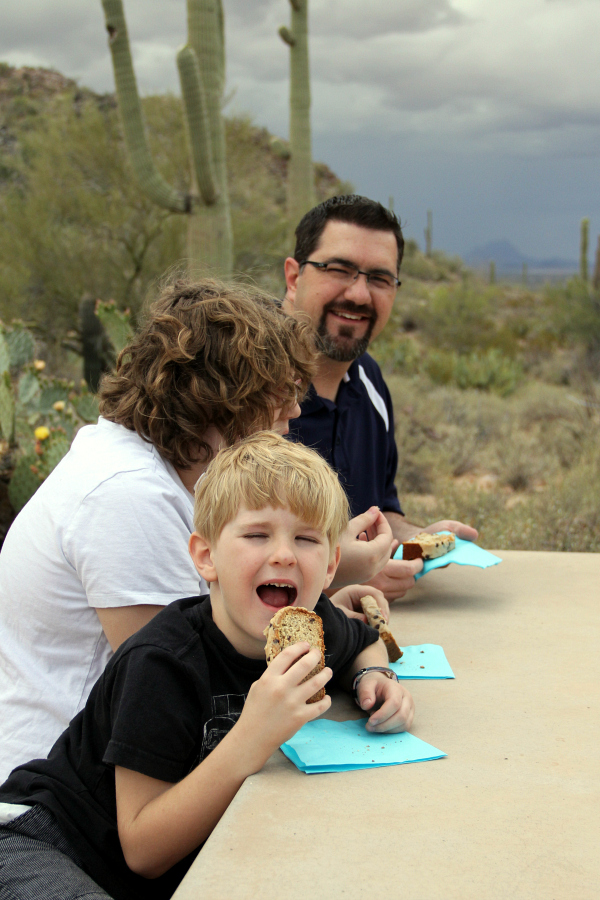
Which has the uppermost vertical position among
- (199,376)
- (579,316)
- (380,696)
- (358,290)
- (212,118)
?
(212,118)

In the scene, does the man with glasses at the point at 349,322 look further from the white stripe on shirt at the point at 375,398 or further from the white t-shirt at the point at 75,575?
the white t-shirt at the point at 75,575

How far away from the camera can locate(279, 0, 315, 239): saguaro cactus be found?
12703mm

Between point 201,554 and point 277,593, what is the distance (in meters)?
0.18

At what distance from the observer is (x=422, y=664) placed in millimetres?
2193

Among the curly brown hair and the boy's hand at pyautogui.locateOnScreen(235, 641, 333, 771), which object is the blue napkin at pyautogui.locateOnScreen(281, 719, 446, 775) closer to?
the boy's hand at pyautogui.locateOnScreen(235, 641, 333, 771)

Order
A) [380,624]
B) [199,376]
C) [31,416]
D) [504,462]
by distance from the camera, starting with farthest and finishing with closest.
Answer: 1. [504,462]
2. [31,416]
3. [380,624]
4. [199,376]

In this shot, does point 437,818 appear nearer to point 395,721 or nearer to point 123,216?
point 395,721

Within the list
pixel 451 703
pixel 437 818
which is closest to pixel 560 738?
pixel 451 703

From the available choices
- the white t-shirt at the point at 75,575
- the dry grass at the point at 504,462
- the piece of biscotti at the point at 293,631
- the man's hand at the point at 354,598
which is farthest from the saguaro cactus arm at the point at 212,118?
the piece of biscotti at the point at 293,631

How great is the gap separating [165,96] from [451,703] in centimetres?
1740

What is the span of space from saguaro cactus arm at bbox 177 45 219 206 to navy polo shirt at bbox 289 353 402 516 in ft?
17.7

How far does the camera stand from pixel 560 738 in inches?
Answer: 67.3

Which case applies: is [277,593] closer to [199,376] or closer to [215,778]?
[215,778]

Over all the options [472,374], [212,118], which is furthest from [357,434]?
[472,374]
